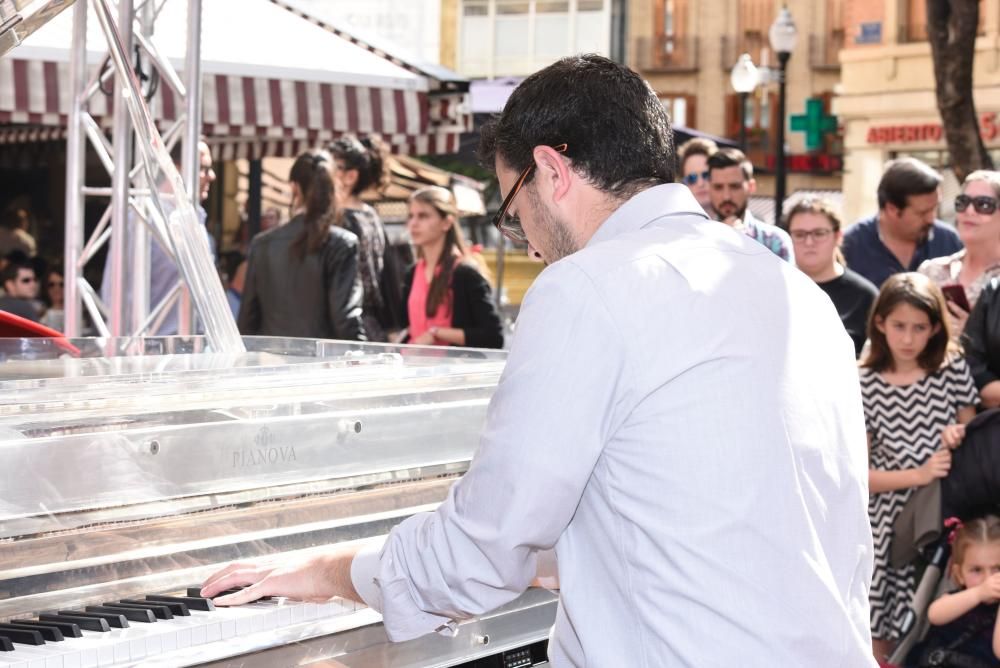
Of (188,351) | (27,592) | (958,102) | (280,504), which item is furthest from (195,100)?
(958,102)

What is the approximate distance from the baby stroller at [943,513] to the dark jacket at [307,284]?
230 cm

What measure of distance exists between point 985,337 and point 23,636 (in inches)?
152

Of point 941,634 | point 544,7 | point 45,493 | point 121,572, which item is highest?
point 544,7

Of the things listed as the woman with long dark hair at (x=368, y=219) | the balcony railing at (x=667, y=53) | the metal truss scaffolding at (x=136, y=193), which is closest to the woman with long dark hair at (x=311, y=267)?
the woman with long dark hair at (x=368, y=219)

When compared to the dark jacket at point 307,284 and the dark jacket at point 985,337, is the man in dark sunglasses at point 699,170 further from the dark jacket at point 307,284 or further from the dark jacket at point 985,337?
the dark jacket at point 307,284

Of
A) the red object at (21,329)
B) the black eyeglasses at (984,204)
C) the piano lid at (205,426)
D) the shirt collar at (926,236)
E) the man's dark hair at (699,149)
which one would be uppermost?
the man's dark hair at (699,149)

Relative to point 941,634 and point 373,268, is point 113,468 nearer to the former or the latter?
point 941,634

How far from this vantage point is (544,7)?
132ft

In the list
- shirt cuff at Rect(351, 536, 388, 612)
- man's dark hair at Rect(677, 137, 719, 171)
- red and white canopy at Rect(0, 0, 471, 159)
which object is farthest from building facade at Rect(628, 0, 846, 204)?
shirt cuff at Rect(351, 536, 388, 612)

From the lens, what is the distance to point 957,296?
5.22 m

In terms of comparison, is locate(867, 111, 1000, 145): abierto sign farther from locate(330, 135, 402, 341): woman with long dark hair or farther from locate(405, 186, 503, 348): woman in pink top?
locate(405, 186, 503, 348): woman in pink top

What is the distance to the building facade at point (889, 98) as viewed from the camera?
24.2 meters

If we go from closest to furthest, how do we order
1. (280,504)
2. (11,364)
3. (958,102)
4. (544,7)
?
(280,504) < (11,364) < (958,102) < (544,7)

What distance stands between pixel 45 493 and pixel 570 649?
845 millimetres
